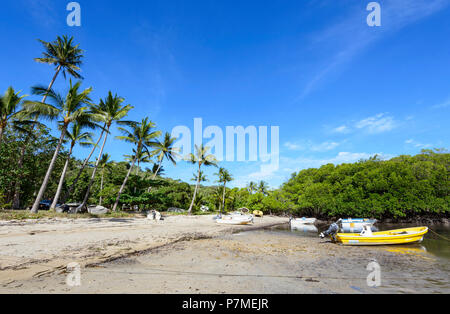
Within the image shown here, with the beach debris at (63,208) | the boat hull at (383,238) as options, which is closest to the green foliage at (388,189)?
the boat hull at (383,238)

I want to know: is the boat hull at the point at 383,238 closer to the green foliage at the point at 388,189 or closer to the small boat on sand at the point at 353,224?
the small boat on sand at the point at 353,224

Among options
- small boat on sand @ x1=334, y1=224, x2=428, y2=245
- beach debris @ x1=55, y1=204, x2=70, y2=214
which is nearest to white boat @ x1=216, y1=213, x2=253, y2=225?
small boat on sand @ x1=334, y1=224, x2=428, y2=245

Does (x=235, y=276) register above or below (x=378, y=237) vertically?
above

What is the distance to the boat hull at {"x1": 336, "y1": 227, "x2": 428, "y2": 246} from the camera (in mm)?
12859

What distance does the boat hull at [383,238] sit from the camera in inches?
506

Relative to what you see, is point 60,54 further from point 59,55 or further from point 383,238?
point 383,238

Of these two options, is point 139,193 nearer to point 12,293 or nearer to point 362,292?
point 12,293

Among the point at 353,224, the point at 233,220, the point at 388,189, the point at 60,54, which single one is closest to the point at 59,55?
the point at 60,54

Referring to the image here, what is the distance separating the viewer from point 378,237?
1293 centimetres

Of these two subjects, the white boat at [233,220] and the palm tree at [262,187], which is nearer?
the white boat at [233,220]

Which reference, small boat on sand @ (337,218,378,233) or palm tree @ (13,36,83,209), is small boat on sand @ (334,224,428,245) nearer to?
small boat on sand @ (337,218,378,233)

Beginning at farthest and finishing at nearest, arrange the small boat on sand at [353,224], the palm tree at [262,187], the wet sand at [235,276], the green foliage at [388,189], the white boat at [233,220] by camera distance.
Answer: the palm tree at [262,187], the green foliage at [388,189], the small boat on sand at [353,224], the white boat at [233,220], the wet sand at [235,276]

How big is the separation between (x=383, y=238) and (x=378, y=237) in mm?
430
